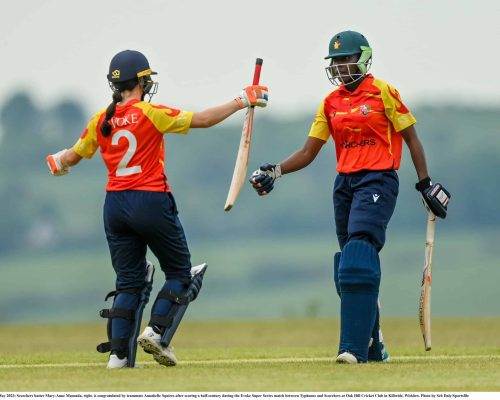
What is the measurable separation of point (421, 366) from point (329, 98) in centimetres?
228

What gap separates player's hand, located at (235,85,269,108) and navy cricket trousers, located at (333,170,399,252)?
36.4 inches

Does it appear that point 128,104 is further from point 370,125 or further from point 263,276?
point 263,276

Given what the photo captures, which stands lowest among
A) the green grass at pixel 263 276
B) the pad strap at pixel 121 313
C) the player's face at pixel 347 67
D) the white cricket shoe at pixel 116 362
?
the green grass at pixel 263 276

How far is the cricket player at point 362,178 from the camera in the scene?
35.2 ft

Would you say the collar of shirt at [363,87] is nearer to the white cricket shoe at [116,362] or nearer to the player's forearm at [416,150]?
the player's forearm at [416,150]

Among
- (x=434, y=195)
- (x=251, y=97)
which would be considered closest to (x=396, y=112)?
(x=434, y=195)

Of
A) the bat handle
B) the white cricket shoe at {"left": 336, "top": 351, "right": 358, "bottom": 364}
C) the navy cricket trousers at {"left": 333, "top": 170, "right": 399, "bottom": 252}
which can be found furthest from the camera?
the bat handle

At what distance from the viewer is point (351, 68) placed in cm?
1120

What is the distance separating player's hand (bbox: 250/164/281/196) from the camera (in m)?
11.4

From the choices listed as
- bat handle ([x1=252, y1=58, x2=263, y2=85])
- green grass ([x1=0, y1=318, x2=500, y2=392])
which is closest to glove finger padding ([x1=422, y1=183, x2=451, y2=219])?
green grass ([x1=0, y1=318, x2=500, y2=392])

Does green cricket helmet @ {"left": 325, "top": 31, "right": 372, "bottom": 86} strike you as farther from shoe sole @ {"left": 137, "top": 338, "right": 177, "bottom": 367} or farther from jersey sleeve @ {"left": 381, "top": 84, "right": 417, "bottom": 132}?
shoe sole @ {"left": 137, "top": 338, "right": 177, "bottom": 367}

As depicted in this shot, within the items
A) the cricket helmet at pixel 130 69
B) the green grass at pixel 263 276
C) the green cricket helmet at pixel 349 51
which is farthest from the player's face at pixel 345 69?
the green grass at pixel 263 276

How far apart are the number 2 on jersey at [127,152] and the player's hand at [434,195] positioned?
217 centimetres

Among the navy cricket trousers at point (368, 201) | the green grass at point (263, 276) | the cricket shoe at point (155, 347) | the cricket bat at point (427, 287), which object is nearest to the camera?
the cricket shoe at point (155, 347)
